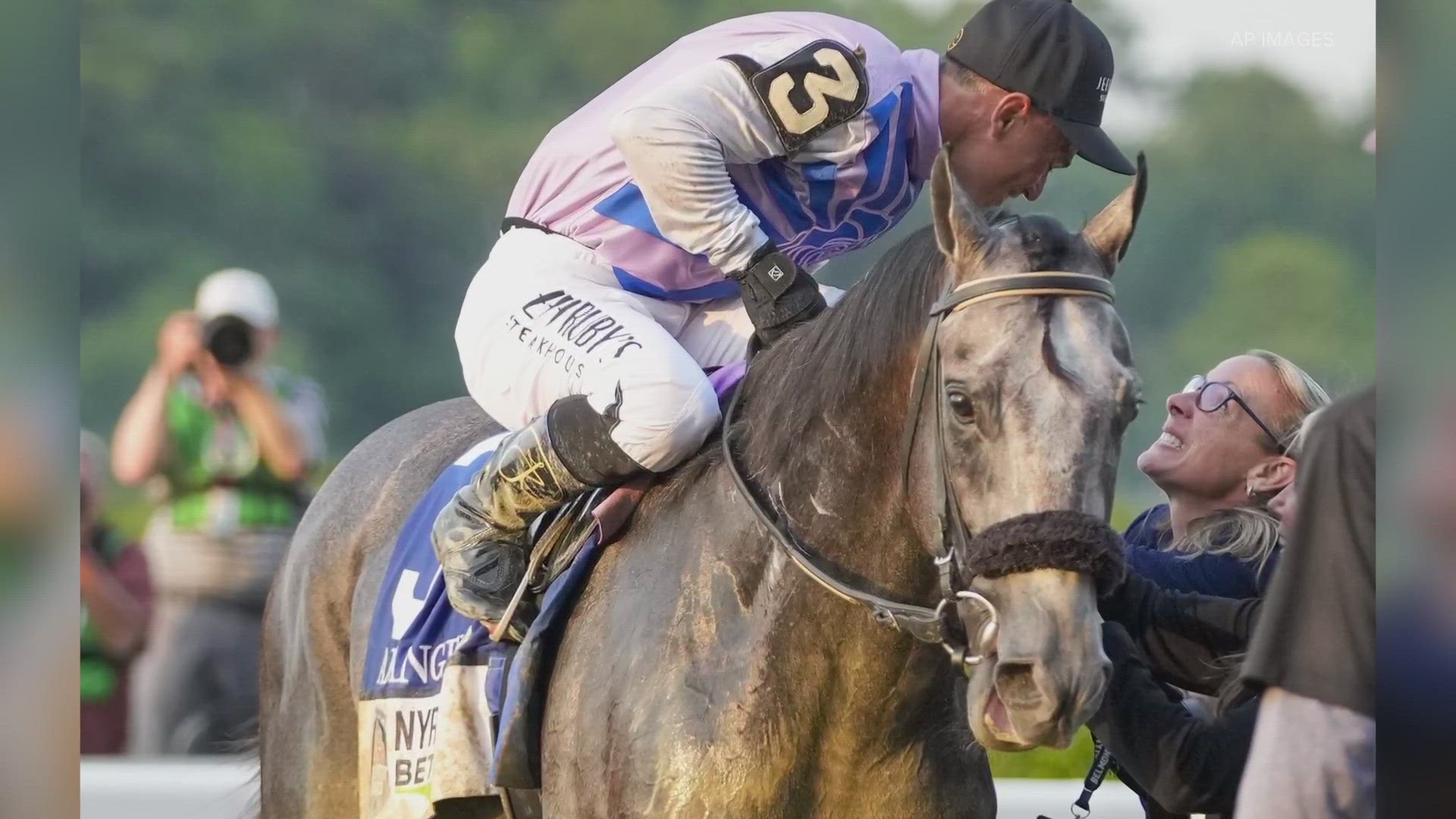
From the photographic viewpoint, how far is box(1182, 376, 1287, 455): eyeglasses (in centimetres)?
389

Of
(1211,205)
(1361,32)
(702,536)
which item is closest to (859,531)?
(702,536)

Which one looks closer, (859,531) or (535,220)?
(859,531)

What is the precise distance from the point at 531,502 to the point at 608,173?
2.19ft

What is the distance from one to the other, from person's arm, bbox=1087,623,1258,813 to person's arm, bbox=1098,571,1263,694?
0.54ft

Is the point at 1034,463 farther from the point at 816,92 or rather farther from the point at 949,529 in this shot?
the point at 816,92

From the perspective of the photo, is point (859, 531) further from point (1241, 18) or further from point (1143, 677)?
point (1241, 18)

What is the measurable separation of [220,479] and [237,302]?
2.46ft

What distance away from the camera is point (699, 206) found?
3316 millimetres

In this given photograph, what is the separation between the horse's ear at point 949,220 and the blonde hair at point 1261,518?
1000 millimetres

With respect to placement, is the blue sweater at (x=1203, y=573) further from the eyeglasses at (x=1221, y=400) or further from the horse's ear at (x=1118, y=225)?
the horse's ear at (x=1118, y=225)

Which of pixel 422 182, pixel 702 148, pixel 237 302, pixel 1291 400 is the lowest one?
pixel 1291 400

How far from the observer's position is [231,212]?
1020cm

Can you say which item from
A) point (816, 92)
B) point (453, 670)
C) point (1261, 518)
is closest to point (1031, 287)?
point (816, 92)
